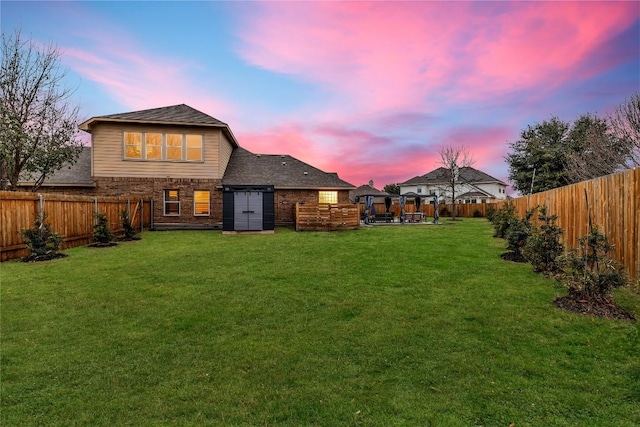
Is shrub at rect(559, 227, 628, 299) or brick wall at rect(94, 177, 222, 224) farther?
brick wall at rect(94, 177, 222, 224)

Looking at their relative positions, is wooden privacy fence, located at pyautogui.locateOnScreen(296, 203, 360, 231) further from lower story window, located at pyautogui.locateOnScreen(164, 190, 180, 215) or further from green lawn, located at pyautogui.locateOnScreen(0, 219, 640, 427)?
green lawn, located at pyautogui.locateOnScreen(0, 219, 640, 427)

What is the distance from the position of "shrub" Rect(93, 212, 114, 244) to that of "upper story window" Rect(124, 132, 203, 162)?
8206mm

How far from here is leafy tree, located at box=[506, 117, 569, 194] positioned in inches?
1309

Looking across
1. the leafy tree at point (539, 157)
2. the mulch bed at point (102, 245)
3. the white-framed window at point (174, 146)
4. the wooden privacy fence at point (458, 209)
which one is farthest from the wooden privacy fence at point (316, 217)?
the leafy tree at point (539, 157)

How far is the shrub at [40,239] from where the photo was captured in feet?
30.1

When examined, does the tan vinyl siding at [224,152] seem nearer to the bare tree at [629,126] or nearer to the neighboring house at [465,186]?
the bare tree at [629,126]

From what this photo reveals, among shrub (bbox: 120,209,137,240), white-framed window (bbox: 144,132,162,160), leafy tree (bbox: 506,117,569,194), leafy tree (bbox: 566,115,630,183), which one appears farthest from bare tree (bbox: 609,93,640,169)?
white-framed window (bbox: 144,132,162,160)

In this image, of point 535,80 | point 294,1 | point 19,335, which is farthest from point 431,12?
point 19,335

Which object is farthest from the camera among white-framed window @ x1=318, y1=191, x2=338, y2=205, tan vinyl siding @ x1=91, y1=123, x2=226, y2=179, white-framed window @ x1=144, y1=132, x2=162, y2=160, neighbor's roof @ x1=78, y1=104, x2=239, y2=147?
white-framed window @ x1=318, y1=191, x2=338, y2=205

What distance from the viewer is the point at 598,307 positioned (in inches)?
200

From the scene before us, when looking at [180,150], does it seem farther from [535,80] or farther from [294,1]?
[535,80]

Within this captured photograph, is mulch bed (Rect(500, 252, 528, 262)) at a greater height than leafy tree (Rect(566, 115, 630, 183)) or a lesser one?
lesser

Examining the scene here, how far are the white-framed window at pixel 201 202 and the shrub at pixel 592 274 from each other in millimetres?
18478

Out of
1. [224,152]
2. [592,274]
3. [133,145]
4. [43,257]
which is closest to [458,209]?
[224,152]
